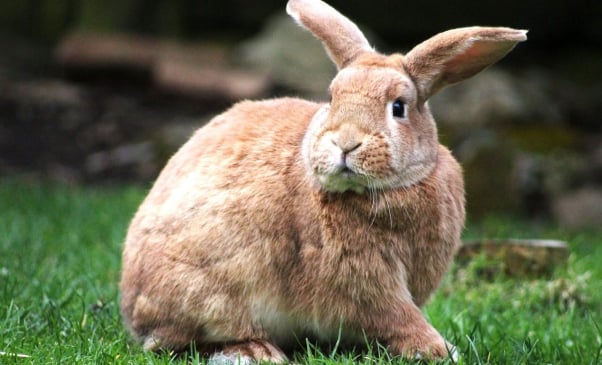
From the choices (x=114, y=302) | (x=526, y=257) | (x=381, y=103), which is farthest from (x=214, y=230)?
(x=526, y=257)

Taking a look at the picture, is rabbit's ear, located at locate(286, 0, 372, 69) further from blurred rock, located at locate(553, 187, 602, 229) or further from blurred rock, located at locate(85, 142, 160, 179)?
blurred rock, located at locate(85, 142, 160, 179)

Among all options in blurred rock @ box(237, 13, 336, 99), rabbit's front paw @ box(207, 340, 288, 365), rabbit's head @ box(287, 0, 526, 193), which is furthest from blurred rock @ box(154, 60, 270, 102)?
rabbit's front paw @ box(207, 340, 288, 365)

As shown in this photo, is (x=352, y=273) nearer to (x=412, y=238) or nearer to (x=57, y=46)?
(x=412, y=238)

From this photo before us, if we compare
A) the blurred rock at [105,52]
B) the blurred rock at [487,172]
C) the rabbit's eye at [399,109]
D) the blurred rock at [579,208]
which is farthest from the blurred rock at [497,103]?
the rabbit's eye at [399,109]

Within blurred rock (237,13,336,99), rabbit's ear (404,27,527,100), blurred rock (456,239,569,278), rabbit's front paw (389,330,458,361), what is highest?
rabbit's ear (404,27,527,100)

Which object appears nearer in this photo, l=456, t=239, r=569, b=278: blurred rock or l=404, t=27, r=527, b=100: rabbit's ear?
l=404, t=27, r=527, b=100: rabbit's ear

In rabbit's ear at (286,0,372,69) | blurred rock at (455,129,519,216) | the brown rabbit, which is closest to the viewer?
the brown rabbit
